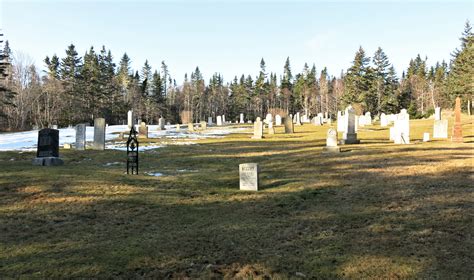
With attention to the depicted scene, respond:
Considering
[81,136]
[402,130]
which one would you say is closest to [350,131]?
[402,130]

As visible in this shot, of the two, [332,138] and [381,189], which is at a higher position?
[332,138]

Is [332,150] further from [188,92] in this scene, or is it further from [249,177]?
[188,92]

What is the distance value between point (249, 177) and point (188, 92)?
86629mm

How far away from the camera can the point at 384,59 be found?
74250 mm

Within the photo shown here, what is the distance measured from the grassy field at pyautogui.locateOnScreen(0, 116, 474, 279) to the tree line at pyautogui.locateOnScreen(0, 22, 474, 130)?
30482 mm

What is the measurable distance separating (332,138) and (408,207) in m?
10.0

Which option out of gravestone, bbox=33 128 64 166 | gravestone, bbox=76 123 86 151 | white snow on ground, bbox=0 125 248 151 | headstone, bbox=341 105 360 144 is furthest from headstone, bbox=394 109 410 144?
gravestone, bbox=76 123 86 151

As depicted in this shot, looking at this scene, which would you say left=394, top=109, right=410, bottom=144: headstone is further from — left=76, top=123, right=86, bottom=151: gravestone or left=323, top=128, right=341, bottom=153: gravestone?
left=76, top=123, right=86, bottom=151: gravestone

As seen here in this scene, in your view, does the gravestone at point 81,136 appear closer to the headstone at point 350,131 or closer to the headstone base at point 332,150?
the headstone base at point 332,150

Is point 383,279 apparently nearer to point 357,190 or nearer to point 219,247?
point 219,247

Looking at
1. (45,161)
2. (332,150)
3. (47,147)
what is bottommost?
(45,161)

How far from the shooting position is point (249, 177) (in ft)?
33.8

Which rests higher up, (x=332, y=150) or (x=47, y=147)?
(x=47, y=147)

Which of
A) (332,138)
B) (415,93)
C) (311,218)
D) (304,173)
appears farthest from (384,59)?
(311,218)
